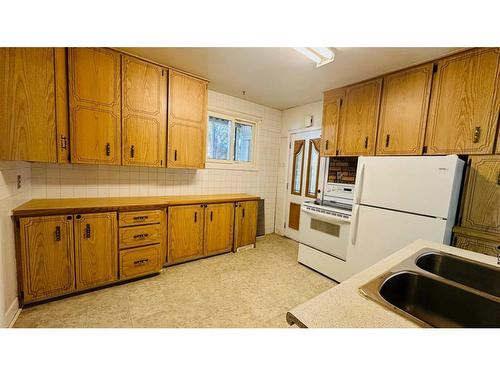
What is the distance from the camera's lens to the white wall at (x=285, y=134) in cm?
348

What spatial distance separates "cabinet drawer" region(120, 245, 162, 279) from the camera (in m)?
2.16

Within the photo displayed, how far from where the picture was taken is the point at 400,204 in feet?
6.06

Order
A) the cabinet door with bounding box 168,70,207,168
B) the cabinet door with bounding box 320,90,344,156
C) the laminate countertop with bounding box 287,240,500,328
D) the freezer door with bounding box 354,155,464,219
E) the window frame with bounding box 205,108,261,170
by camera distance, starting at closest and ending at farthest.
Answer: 1. the laminate countertop with bounding box 287,240,500,328
2. the freezer door with bounding box 354,155,464,219
3. the cabinet door with bounding box 168,70,207,168
4. the cabinet door with bounding box 320,90,344,156
5. the window frame with bounding box 205,108,261,170

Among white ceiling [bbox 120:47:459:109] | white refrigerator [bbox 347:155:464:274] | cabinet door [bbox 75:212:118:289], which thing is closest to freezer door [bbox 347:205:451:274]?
white refrigerator [bbox 347:155:464:274]

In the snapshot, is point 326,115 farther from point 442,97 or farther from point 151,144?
point 151,144

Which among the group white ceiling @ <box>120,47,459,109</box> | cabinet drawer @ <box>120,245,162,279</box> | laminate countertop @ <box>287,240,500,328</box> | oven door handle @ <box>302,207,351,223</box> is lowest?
cabinet drawer @ <box>120,245,162,279</box>

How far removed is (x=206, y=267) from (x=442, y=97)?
311 centimetres

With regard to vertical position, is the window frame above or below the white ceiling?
below

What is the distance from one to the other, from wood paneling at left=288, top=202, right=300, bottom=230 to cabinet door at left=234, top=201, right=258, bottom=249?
916 mm

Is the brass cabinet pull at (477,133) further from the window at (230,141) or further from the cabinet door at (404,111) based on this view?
the window at (230,141)

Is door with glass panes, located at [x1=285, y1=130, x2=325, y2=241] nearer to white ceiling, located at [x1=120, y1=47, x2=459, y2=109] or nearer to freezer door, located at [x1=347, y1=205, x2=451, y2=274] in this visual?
white ceiling, located at [x1=120, y1=47, x2=459, y2=109]

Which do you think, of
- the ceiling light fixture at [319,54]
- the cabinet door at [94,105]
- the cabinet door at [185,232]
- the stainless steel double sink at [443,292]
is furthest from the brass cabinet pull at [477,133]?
the cabinet door at [94,105]

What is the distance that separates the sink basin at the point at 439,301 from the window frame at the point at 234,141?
276 centimetres

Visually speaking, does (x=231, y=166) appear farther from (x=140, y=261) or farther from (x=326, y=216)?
(x=140, y=261)
